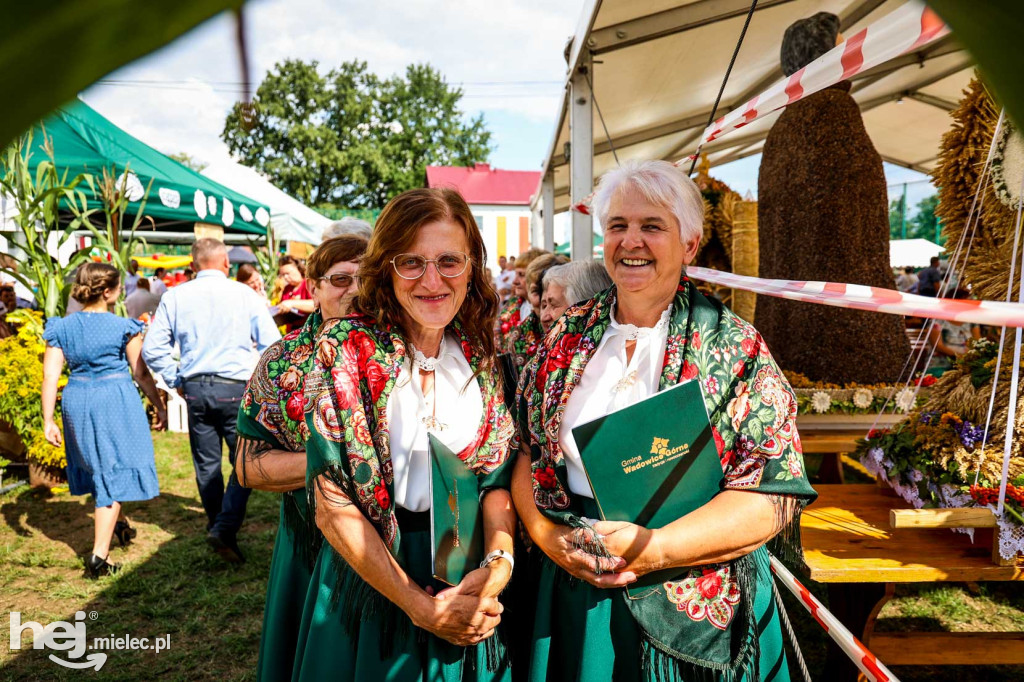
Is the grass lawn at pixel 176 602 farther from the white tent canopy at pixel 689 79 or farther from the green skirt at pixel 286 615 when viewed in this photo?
the white tent canopy at pixel 689 79

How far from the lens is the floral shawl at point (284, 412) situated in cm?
187

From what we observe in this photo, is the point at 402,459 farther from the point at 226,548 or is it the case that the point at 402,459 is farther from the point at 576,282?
the point at 226,548

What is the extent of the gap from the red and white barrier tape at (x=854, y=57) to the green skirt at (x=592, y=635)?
4.17 feet

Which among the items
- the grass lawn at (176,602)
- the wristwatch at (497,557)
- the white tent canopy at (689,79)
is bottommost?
the grass lawn at (176,602)

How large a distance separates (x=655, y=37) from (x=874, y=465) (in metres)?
2.86

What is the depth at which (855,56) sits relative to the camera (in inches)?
71.3

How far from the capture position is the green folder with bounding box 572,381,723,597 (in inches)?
57.3

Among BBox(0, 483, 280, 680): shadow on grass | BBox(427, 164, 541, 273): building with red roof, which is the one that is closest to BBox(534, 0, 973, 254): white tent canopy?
BBox(0, 483, 280, 680): shadow on grass

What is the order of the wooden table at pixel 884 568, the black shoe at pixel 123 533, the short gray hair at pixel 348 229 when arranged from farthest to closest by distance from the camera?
the black shoe at pixel 123 533 → the short gray hair at pixel 348 229 → the wooden table at pixel 884 568

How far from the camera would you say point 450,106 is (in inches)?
28.4

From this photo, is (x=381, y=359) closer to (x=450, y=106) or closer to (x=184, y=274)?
(x=450, y=106)

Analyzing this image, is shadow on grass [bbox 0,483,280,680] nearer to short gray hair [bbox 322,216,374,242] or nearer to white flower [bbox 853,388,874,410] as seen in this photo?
short gray hair [bbox 322,216,374,242]

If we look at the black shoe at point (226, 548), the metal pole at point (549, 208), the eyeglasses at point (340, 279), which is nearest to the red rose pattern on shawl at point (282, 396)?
the eyeglasses at point (340, 279)

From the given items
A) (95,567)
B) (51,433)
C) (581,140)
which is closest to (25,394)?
(51,433)
